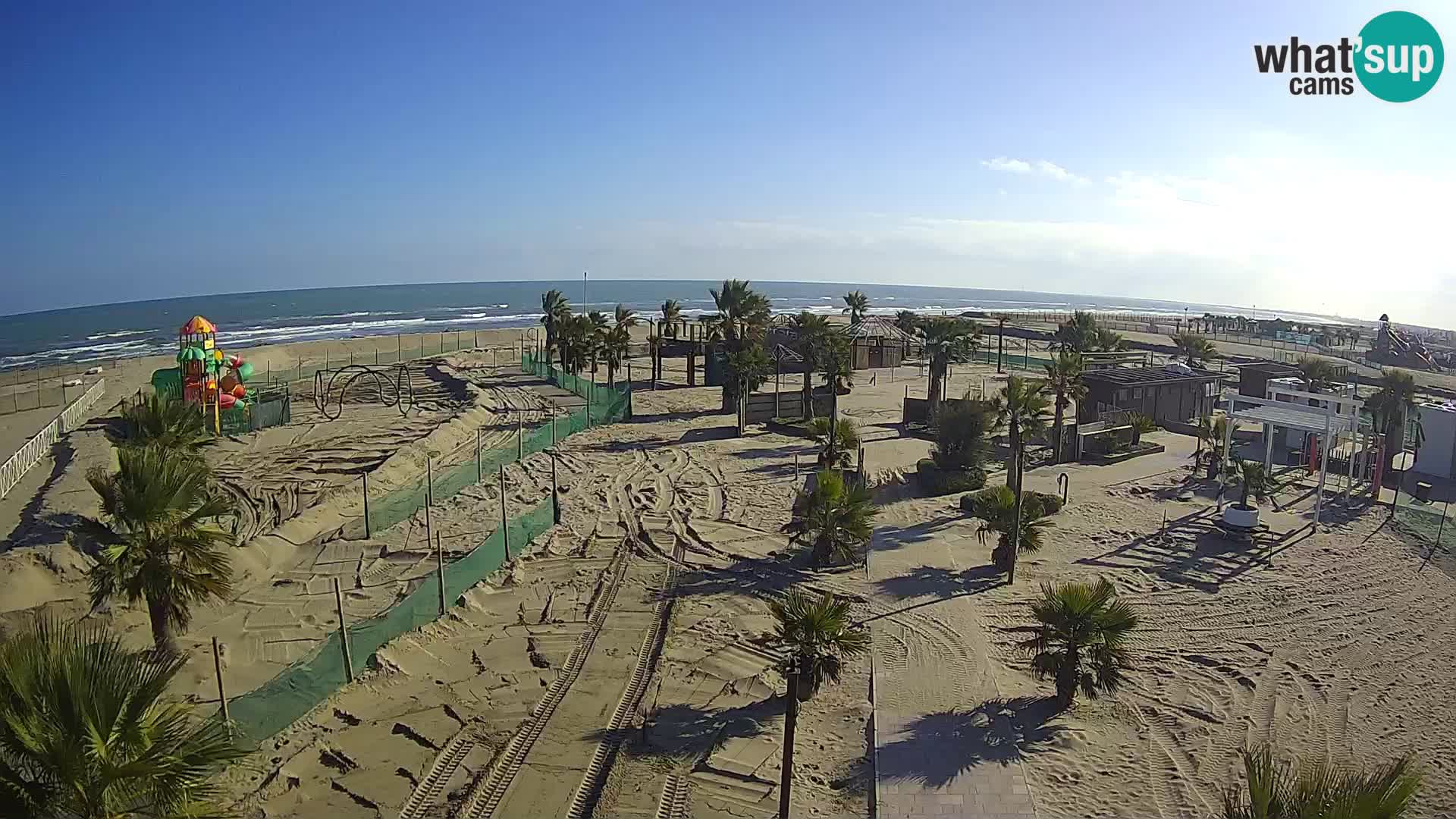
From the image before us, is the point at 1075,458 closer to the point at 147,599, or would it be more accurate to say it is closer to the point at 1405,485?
the point at 1405,485

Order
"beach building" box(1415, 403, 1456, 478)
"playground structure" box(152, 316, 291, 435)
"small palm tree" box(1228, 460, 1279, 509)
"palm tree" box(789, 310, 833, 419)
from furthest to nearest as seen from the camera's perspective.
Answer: "palm tree" box(789, 310, 833, 419) < "playground structure" box(152, 316, 291, 435) < "beach building" box(1415, 403, 1456, 478) < "small palm tree" box(1228, 460, 1279, 509)

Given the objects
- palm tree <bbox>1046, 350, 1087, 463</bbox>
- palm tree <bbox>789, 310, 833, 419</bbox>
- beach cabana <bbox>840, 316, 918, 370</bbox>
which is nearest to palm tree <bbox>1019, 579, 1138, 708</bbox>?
palm tree <bbox>1046, 350, 1087, 463</bbox>

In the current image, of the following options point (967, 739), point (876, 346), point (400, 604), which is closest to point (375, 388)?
point (876, 346)

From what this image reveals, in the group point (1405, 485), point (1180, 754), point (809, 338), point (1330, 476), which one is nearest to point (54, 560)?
point (1180, 754)

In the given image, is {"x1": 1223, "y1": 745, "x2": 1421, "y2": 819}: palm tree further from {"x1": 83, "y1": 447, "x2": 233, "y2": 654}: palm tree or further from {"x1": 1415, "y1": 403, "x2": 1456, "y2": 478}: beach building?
{"x1": 1415, "y1": 403, "x2": 1456, "y2": 478}: beach building

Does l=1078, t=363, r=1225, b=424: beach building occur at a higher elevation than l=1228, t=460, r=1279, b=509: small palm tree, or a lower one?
higher

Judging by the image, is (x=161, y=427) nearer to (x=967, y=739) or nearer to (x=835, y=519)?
(x=835, y=519)

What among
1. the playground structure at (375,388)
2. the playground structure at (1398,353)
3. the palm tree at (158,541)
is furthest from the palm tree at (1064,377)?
the playground structure at (1398,353)

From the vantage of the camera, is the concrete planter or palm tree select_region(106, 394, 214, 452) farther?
the concrete planter
